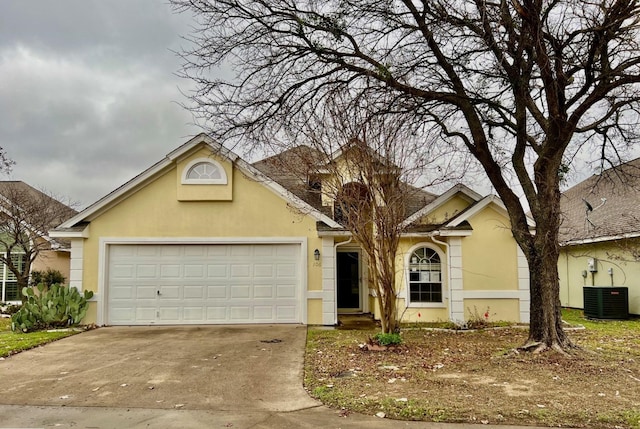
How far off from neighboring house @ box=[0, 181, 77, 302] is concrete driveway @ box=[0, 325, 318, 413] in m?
7.47

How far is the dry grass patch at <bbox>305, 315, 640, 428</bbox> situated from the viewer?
547cm

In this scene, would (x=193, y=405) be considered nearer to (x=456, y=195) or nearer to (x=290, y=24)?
(x=290, y=24)

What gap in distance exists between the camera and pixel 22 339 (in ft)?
35.4

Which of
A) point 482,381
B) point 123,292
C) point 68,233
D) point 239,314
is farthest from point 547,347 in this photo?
point 68,233

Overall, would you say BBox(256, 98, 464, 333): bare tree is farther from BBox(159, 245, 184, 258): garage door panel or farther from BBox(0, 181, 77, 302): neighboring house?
BBox(0, 181, 77, 302): neighboring house

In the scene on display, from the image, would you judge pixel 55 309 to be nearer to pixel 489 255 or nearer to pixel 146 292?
pixel 146 292

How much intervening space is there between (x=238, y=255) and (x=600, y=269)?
43.2 feet

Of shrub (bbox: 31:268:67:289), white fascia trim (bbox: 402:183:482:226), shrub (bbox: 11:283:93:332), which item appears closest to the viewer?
shrub (bbox: 11:283:93:332)

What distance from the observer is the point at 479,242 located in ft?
42.9

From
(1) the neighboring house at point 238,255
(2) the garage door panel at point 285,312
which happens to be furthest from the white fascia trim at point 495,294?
(2) the garage door panel at point 285,312

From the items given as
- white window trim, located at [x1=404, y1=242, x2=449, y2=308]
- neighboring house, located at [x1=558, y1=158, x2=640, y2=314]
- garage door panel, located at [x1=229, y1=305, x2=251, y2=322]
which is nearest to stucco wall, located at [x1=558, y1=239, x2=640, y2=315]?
neighboring house, located at [x1=558, y1=158, x2=640, y2=314]

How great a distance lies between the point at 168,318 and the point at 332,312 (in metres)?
4.61

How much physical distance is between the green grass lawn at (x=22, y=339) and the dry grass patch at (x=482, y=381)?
6.06 meters

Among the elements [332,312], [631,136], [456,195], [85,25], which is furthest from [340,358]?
[85,25]
